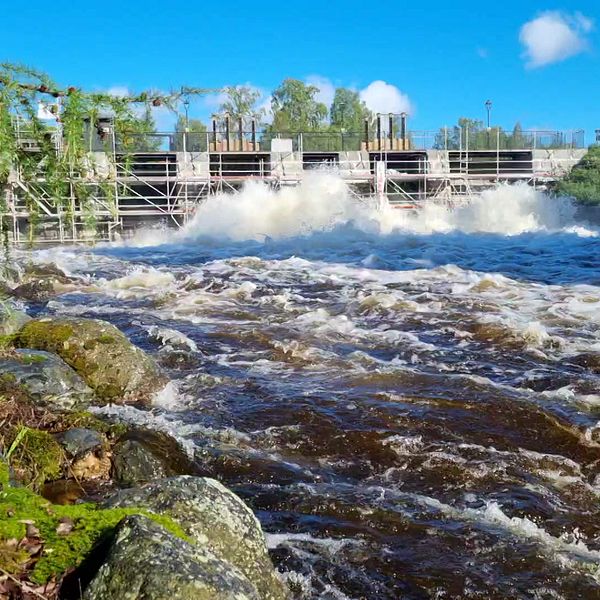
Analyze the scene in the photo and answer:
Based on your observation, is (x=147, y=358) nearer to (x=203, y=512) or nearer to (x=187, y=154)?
(x=203, y=512)

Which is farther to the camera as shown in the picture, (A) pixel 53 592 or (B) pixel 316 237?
(B) pixel 316 237

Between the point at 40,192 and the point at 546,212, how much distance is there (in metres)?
37.4

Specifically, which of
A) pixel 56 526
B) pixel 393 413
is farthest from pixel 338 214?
pixel 56 526

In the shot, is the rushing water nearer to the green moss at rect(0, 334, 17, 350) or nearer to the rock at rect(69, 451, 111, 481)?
the rock at rect(69, 451, 111, 481)

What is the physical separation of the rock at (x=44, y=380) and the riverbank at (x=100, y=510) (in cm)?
1

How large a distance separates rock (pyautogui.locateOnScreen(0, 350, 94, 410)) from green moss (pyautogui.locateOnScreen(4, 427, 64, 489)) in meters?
0.98

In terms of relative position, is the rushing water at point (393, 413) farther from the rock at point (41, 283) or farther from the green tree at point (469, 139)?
the green tree at point (469, 139)

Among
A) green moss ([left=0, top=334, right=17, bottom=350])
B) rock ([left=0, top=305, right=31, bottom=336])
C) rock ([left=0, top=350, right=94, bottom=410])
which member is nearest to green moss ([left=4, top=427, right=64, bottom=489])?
rock ([left=0, top=350, right=94, bottom=410])

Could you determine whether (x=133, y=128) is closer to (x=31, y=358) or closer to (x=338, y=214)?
(x=31, y=358)

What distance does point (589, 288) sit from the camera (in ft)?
47.2

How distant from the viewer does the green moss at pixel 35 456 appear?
15.8ft

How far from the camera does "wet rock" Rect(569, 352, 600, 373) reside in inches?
330

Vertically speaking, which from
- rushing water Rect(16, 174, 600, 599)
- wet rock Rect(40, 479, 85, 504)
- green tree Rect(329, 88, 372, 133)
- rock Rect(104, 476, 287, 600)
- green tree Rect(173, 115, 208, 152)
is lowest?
rushing water Rect(16, 174, 600, 599)

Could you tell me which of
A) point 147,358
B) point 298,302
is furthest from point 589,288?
point 147,358
